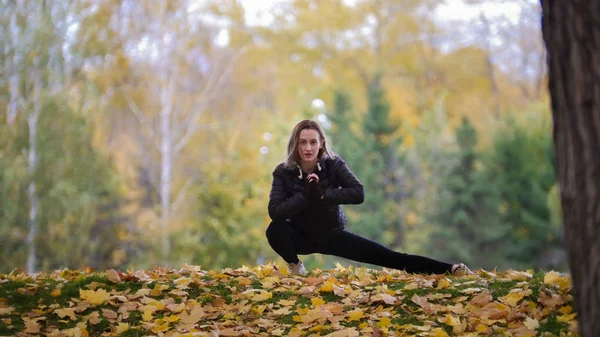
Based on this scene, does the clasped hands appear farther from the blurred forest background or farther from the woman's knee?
the blurred forest background

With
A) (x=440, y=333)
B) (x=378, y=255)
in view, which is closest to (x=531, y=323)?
(x=440, y=333)

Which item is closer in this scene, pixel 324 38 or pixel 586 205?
pixel 586 205

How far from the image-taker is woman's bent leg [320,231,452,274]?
5.06 m

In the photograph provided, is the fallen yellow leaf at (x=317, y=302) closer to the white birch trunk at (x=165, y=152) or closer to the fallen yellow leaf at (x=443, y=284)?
the fallen yellow leaf at (x=443, y=284)

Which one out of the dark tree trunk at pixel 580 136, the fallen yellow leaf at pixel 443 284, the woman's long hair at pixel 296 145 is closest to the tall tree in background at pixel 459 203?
the woman's long hair at pixel 296 145

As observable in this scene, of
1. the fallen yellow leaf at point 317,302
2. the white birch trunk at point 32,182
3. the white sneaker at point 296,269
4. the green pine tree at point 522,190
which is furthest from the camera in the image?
the green pine tree at point 522,190

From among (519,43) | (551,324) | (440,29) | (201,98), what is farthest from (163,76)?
(551,324)

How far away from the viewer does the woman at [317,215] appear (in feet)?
16.5

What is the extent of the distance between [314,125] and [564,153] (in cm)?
309

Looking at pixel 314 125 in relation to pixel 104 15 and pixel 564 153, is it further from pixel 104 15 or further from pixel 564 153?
pixel 104 15

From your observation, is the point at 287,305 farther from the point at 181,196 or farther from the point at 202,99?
the point at 202,99

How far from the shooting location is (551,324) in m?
3.75

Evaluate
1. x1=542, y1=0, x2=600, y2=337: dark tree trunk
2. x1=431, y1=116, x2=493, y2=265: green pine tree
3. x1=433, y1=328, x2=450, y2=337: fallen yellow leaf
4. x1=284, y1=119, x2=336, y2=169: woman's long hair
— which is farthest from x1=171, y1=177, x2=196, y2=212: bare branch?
x1=542, y1=0, x2=600, y2=337: dark tree trunk

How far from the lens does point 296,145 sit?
523 cm
